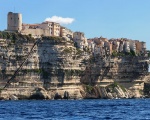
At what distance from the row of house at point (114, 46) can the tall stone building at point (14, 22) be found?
70.4ft

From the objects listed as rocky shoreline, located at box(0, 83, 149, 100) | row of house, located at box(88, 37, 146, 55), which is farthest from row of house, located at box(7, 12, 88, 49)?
rocky shoreline, located at box(0, 83, 149, 100)

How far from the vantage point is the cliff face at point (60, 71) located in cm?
9894

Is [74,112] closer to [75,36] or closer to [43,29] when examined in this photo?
[43,29]

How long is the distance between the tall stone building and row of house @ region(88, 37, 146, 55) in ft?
70.4

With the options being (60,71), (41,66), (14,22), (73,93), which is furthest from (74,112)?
(14,22)

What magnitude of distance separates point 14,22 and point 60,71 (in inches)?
611

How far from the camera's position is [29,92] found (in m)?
99.7

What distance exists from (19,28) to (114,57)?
24582 mm

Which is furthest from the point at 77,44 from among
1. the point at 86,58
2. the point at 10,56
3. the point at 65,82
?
the point at 10,56

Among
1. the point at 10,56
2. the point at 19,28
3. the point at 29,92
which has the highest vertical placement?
the point at 19,28

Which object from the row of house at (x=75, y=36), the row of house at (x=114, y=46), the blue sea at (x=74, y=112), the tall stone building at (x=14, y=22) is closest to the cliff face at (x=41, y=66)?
the row of house at (x=75, y=36)

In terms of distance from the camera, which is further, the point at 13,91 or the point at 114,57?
the point at 114,57

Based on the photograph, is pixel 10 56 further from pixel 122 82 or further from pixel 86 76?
pixel 122 82

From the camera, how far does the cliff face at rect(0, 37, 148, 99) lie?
325 feet
